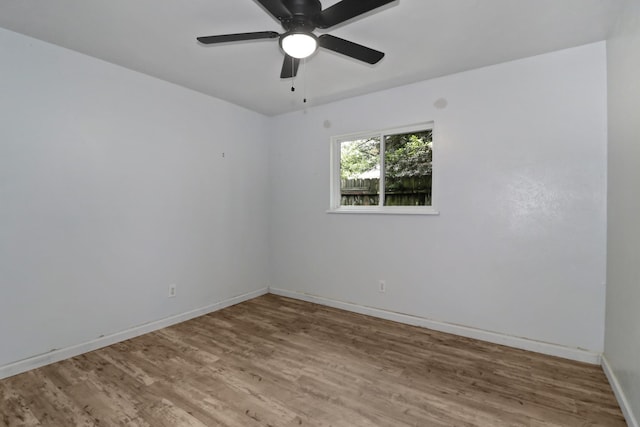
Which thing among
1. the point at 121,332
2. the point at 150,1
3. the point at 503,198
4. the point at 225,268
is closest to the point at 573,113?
the point at 503,198

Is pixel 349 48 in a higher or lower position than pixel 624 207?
higher

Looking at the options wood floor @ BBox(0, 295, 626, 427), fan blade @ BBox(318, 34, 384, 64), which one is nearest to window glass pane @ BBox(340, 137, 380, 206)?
wood floor @ BBox(0, 295, 626, 427)

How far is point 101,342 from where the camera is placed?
2611 mm

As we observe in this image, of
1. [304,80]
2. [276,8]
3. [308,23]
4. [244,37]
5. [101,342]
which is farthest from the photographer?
[304,80]

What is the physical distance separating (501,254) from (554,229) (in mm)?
437

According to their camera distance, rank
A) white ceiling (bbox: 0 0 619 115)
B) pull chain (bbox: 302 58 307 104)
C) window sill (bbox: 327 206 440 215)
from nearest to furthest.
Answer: white ceiling (bbox: 0 0 619 115), pull chain (bbox: 302 58 307 104), window sill (bbox: 327 206 440 215)

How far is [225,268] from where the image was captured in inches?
146

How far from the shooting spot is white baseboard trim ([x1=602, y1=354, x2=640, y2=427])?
1.63 m

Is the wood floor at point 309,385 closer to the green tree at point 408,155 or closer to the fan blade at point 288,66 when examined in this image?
the green tree at point 408,155

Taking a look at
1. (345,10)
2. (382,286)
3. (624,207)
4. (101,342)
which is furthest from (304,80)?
(101,342)

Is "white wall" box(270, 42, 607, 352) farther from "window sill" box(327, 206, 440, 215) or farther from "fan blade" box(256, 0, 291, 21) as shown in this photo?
"fan blade" box(256, 0, 291, 21)

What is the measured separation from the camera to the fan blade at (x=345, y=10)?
146 centimetres

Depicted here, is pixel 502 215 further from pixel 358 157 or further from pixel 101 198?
pixel 101 198

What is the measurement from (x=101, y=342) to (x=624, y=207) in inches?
158
